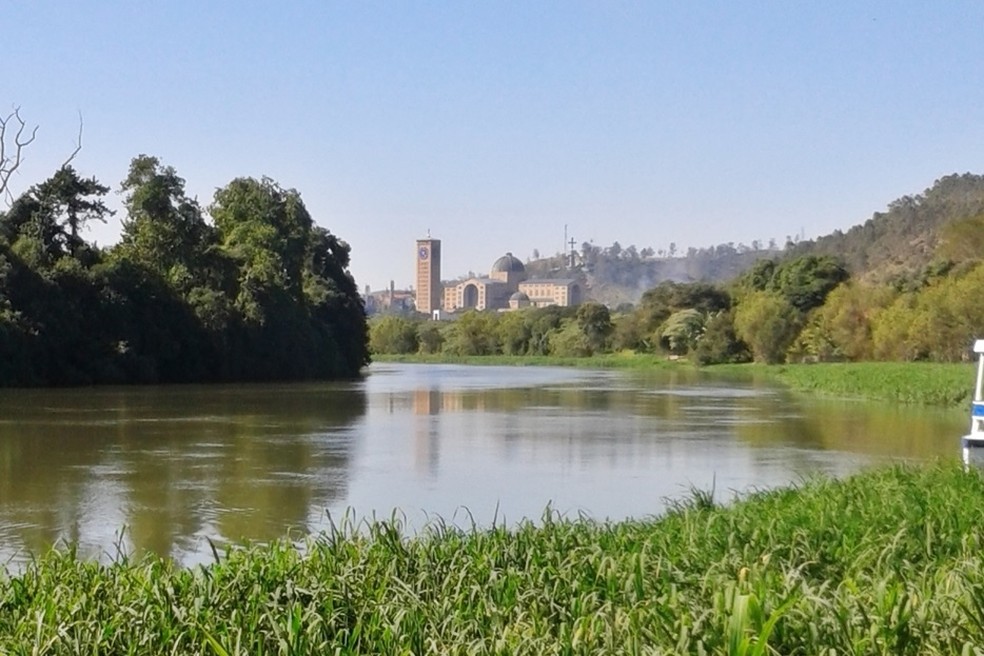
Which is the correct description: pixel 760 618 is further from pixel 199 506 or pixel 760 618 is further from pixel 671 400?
pixel 671 400

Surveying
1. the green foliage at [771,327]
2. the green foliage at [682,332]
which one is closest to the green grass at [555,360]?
the green foliage at [682,332]

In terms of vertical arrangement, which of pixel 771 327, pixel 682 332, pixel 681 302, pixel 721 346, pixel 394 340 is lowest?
pixel 721 346

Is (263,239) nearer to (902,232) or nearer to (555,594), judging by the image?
(555,594)

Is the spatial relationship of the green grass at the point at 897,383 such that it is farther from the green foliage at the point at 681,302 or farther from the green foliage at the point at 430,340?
the green foliage at the point at 430,340

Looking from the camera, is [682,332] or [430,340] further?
[430,340]

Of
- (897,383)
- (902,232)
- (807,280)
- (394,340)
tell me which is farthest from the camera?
(902,232)

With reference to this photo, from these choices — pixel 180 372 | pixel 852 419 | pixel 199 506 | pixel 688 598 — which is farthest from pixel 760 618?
pixel 180 372

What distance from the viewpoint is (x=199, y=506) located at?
1348 centimetres

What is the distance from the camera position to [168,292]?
46688 mm

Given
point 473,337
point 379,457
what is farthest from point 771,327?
point 379,457

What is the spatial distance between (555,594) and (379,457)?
12.6m

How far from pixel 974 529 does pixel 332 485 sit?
9.04m

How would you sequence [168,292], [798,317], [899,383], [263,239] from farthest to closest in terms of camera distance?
[798,317], [263,239], [168,292], [899,383]

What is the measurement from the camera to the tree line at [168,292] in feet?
134
